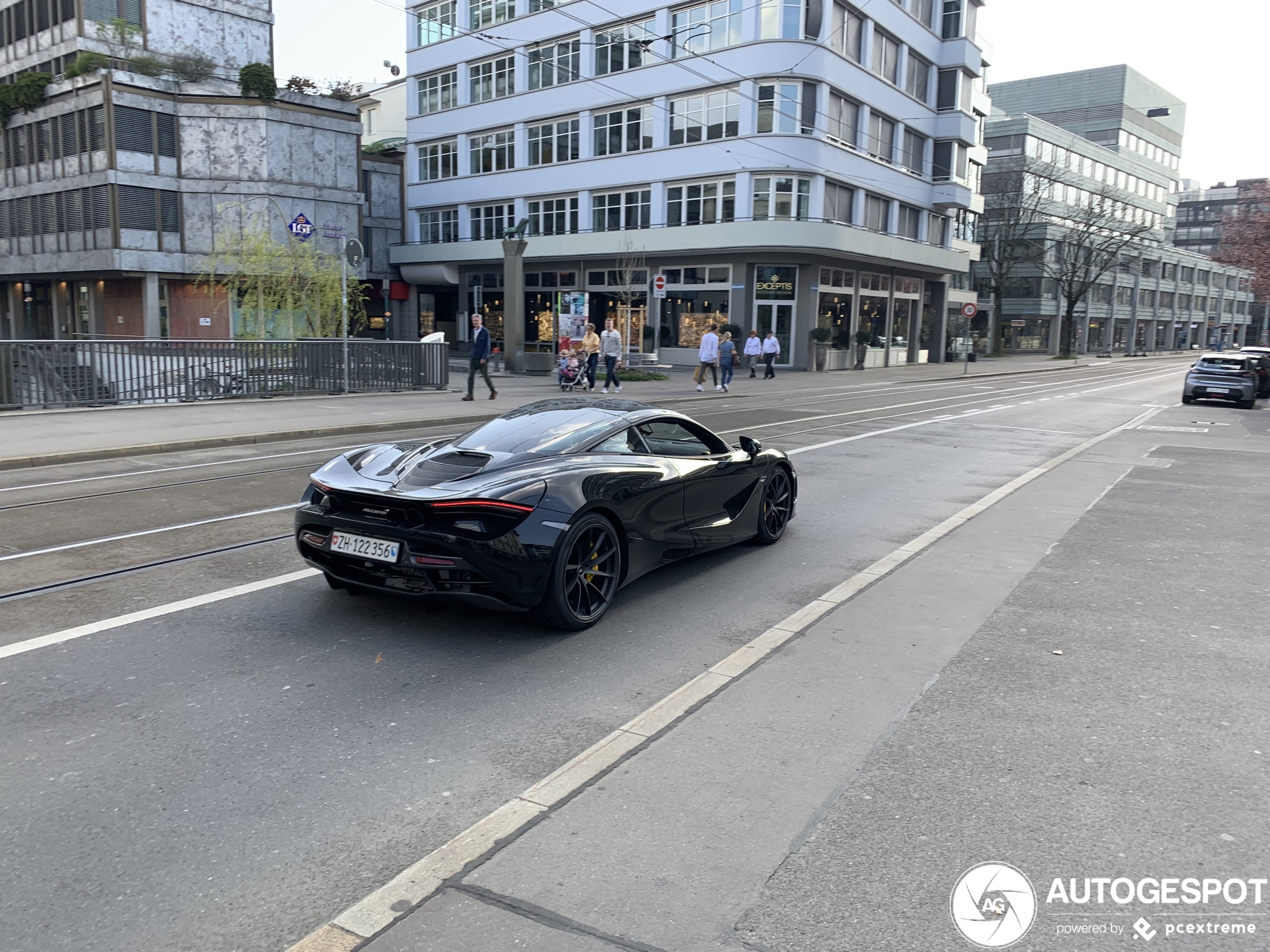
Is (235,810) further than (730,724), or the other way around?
(730,724)

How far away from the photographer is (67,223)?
39.0m

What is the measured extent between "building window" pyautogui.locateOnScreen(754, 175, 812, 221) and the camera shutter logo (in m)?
35.6

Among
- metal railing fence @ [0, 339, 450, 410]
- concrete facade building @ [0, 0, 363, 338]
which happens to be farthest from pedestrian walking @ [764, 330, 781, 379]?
concrete facade building @ [0, 0, 363, 338]

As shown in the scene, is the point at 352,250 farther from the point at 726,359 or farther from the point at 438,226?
the point at 438,226

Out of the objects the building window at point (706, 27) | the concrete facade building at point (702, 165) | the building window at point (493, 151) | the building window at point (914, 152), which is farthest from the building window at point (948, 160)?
the building window at point (493, 151)

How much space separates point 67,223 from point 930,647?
43395mm

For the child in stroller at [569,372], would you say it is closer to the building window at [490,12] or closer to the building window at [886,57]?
the building window at [886,57]

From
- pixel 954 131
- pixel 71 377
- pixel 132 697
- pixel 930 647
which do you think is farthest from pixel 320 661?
pixel 954 131

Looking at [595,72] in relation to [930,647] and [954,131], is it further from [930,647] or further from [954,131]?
[930,647]

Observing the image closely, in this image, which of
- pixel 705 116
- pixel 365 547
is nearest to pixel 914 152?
pixel 705 116

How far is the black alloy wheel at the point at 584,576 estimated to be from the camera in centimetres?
523

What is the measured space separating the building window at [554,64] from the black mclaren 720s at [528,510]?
39.1 meters

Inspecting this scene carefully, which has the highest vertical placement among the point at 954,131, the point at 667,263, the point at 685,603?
the point at 954,131

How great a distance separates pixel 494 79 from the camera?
46.3m
